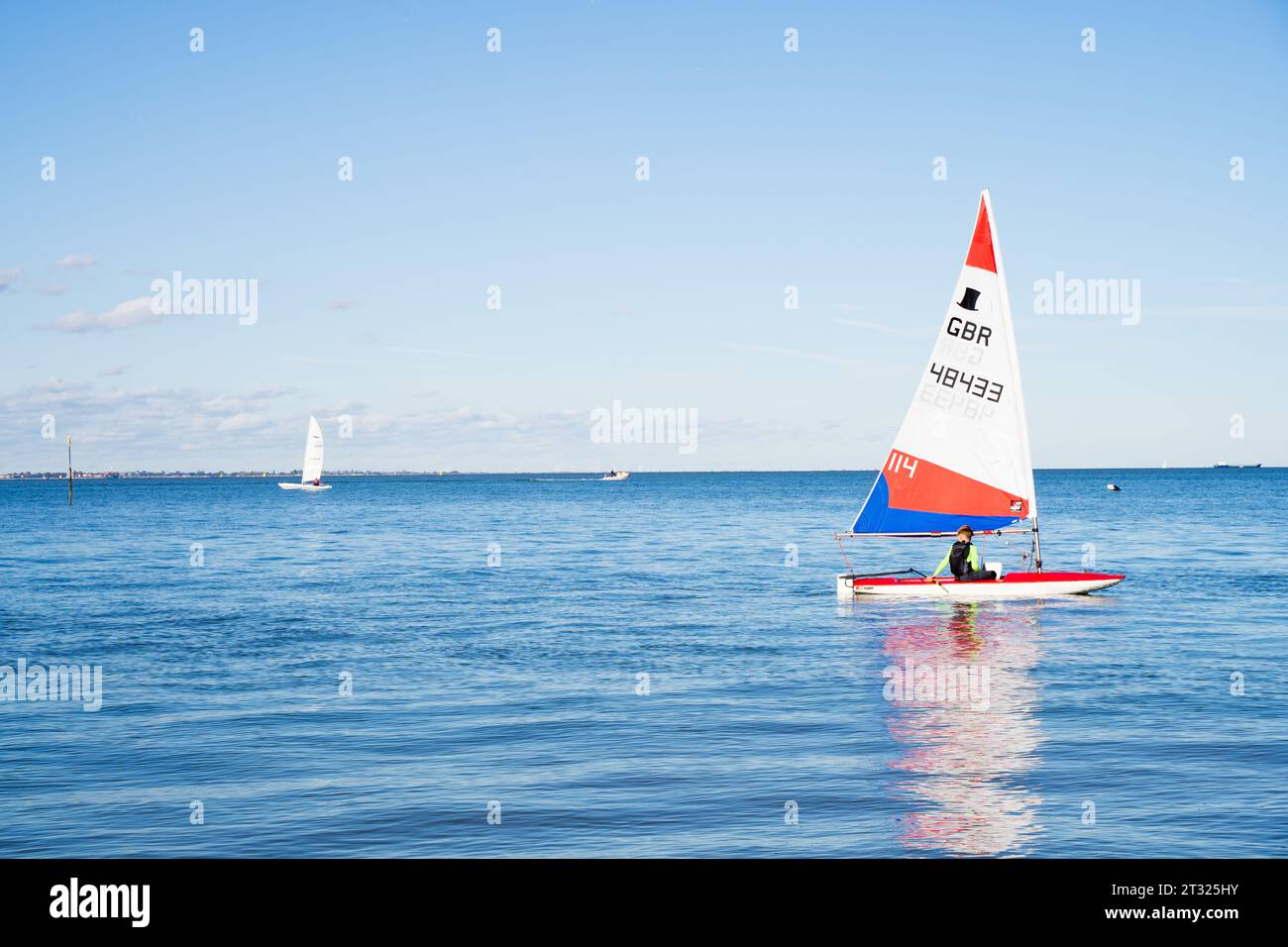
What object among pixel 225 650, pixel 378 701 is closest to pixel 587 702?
pixel 378 701

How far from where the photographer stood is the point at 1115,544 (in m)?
70.6

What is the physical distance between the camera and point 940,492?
3809 cm

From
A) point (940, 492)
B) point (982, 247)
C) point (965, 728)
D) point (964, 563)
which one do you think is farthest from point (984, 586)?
point (965, 728)

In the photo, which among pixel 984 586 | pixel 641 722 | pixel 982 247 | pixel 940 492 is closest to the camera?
pixel 641 722

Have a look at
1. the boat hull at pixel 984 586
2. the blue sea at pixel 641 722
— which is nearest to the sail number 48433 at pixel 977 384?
the boat hull at pixel 984 586

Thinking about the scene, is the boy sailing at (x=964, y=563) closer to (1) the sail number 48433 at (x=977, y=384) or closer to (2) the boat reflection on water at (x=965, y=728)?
(2) the boat reflection on water at (x=965, y=728)

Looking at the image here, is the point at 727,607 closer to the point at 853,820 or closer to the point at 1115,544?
the point at 853,820

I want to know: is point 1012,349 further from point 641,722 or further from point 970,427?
point 641,722

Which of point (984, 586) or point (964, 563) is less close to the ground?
point (964, 563)

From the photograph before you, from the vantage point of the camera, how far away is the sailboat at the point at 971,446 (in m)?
36.9

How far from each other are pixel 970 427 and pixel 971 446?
60cm

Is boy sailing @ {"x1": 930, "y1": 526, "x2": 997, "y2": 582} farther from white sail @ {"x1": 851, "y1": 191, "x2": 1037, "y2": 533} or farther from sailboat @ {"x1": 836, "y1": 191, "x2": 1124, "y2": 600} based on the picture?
white sail @ {"x1": 851, "y1": 191, "x2": 1037, "y2": 533}

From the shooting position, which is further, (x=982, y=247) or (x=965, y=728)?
(x=982, y=247)

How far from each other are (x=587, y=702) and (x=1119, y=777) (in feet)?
32.6
